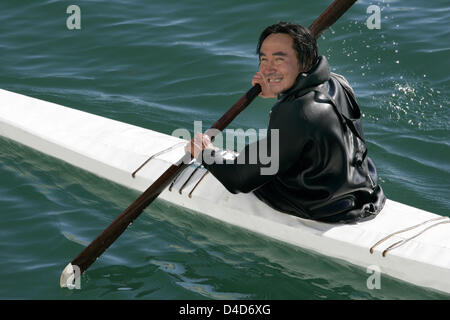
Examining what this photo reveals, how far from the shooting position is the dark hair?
11.5ft

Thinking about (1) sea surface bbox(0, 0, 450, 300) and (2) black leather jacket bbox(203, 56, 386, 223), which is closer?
(2) black leather jacket bbox(203, 56, 386, 223)

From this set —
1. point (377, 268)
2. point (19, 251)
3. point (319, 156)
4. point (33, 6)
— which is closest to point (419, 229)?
point (377, 268)

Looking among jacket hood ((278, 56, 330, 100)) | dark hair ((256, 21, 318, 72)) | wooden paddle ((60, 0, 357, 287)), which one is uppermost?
dark hair ((256, 21, 318, 72))

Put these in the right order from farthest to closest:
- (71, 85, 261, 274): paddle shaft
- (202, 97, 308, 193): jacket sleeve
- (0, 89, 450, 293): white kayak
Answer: (71, 85, 261, 274): paddle shaft → (0, 89, 450, 293): white kayak → (202, 97, 308, 193): jacket sleeve

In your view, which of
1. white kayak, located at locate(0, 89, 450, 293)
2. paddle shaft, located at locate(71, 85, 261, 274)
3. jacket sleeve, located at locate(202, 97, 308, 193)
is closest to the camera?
jacket sleeve, located at locate(202, 97, 308, 193)

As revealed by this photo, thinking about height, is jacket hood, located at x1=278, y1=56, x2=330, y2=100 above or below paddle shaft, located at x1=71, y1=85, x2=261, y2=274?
above

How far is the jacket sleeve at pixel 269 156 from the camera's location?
3514 millimetres

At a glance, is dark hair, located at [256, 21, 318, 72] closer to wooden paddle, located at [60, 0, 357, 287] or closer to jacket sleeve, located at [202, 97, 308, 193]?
jacket sleeve, located at [202, 97, 308, 193]

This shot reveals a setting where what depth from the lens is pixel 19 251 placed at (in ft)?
14.0

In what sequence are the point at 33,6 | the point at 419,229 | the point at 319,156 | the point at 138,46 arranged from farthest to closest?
the point at 33,6
the point at 138,46
the point at 419,229
the point at 319,156

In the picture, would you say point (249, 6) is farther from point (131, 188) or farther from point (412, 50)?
point (131, 188)

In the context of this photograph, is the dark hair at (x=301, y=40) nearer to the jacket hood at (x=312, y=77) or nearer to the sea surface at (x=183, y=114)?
the jacket hood at (x=312, y=77)

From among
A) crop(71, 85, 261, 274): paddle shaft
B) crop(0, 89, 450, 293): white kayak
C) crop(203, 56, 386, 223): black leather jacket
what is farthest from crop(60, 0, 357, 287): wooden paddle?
crop(0, 89, 450, 293): white kayak

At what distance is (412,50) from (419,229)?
317cm
